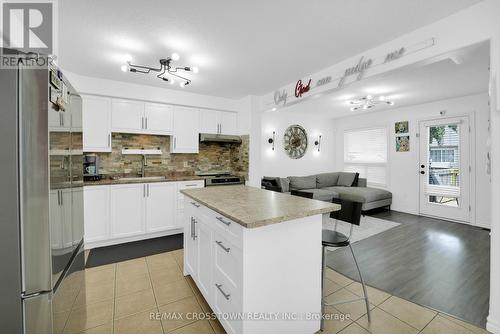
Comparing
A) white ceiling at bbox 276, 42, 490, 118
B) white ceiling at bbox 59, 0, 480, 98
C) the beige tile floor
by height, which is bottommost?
the beige tile floor

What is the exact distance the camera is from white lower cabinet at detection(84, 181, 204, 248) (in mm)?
3211

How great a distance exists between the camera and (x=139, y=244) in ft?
11.3

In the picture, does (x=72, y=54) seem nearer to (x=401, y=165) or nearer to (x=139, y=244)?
(x=139, y=244)

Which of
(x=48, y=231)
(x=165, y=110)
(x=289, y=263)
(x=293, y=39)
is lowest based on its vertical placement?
(x=289, y=263)

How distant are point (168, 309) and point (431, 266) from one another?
9.68 ft

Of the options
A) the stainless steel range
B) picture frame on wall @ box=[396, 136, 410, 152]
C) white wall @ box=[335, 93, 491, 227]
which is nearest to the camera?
the stainless steel range

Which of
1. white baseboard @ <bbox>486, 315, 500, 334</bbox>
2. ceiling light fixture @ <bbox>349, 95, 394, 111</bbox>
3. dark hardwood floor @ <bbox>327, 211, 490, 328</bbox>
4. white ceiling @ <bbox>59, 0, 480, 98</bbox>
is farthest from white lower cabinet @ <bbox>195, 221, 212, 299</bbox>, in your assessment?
ceiling light fixture @ <bbox>349, 95, 394, 111</bbox>

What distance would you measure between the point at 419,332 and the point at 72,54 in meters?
4.37

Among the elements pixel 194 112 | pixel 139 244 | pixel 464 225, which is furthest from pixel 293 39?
pixel 464 225

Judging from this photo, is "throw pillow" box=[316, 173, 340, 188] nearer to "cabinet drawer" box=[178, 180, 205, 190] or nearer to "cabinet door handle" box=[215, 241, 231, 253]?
"cabinet drawer" box=[178, 180, 205, 190]

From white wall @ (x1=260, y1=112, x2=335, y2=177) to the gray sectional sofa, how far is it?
19.2 inches

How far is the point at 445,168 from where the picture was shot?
4742mm

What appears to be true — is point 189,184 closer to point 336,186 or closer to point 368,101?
point 368,101

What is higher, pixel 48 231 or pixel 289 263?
pixel 48 231
